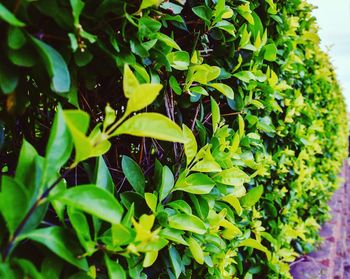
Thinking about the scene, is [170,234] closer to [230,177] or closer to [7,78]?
[230,177]

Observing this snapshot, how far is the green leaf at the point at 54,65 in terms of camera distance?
0.74 metres

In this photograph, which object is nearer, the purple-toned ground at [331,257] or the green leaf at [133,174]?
the green leaf at [133,174]

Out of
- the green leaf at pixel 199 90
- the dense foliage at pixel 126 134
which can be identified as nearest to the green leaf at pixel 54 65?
the dense foliage at pixel 126 134

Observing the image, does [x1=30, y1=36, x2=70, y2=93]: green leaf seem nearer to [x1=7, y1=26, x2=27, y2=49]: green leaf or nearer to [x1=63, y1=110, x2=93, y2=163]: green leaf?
[x1=7, y1=26, x2=27, y2=49]: green leaf

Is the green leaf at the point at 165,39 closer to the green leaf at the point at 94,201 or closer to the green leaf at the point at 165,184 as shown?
the green leaf at the point at 165,184

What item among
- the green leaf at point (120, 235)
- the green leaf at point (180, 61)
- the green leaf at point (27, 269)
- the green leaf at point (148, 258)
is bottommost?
the green leaf at point (148, 258)

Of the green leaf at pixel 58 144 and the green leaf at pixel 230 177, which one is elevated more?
the green leaf at pixel 58 144

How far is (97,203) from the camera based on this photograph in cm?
72

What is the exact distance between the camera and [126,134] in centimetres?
125

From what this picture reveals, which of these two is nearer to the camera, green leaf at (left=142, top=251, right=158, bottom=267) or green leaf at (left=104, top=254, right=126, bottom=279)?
green leaf at (left=104, top=254, right=126, bottom=279)

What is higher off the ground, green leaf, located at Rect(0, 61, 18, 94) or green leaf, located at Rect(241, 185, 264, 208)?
green leaf, located at Rect(0, 61, 18, 94)

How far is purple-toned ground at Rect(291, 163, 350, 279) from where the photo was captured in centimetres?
324

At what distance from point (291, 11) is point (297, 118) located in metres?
0.89

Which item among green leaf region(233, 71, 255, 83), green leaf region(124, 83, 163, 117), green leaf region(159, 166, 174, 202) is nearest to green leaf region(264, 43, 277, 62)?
green leaf region(233, 71, 255, 83)
